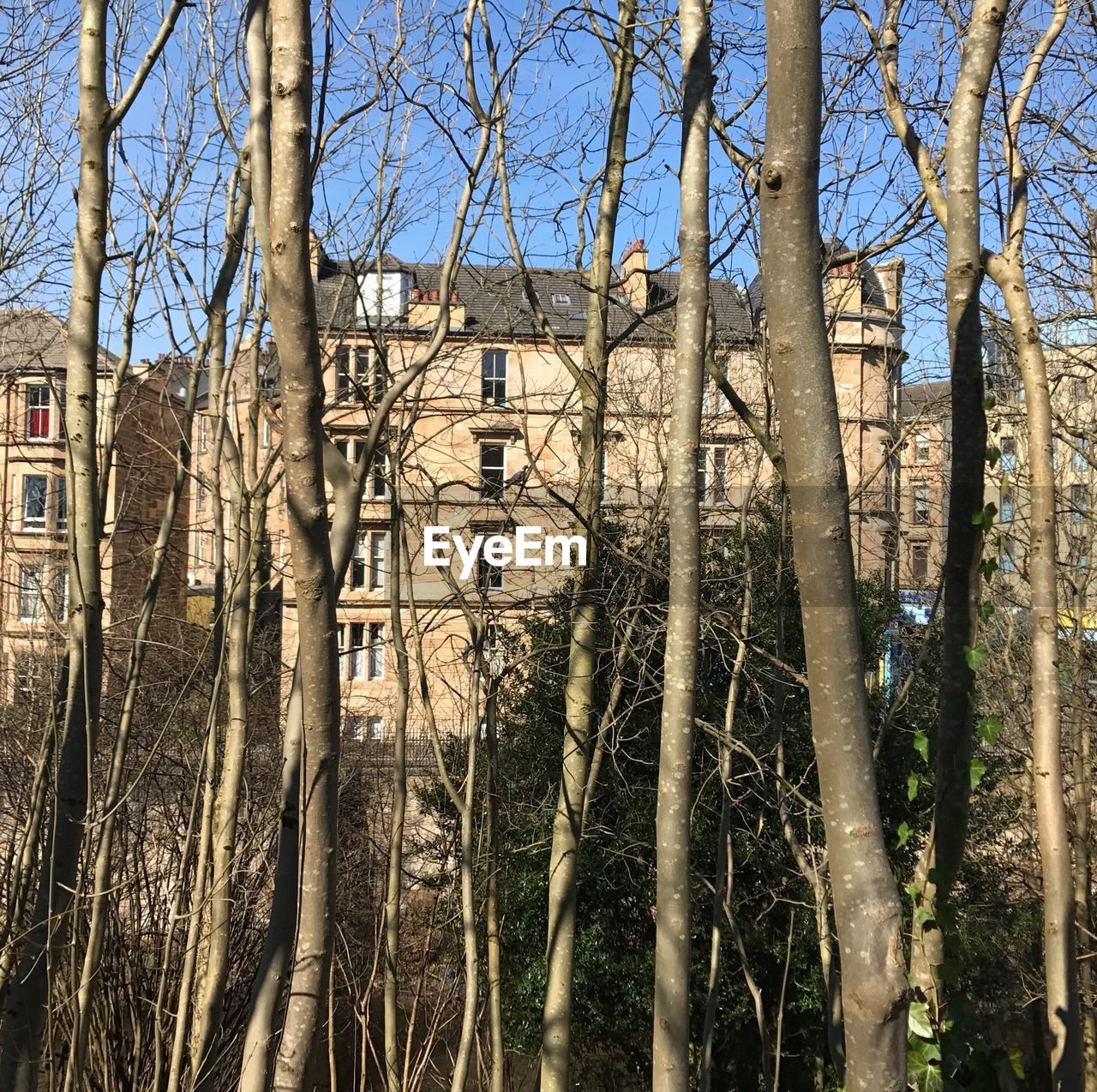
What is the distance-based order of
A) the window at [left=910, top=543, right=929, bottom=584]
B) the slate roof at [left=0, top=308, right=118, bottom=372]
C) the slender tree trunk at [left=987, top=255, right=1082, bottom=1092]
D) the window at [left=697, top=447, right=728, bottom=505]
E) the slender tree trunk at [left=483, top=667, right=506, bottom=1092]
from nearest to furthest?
the slender tree trunk at [left=987, top=255, right=1082, bottom=1092], the slender tree trunk at [left=483, top=667, right=506, bottom=1092], the slate roof at [left=0, top=308, right=118, bottom=372], the window at [left=910, top=543, right=929, bottom=584], the window at [left=697, top=447, right=728, bottom=505]

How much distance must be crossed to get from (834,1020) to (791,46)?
453 centimetres

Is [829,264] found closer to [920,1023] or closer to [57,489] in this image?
[920,1023]

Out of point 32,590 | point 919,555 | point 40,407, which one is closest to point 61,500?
point 32,590

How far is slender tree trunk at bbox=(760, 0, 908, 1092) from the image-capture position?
1.79 m

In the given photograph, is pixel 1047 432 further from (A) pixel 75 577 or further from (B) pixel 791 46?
(A) pixel 75 577

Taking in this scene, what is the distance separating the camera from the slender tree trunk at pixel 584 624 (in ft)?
17.1

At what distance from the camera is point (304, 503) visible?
2229 millimetres

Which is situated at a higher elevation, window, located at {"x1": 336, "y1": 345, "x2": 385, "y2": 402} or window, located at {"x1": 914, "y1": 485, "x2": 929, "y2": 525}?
window, located at {"x1": 336, "y1": 345, "x2": 385, "y2": 402}

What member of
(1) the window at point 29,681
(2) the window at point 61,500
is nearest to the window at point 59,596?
(2) the window at point 61,500

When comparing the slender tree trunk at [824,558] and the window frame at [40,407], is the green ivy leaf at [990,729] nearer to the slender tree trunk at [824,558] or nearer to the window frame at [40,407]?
the slender tree trunk at [824,558]

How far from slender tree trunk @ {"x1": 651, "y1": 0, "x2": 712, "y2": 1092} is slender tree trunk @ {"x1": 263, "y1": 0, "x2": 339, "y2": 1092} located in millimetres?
1288

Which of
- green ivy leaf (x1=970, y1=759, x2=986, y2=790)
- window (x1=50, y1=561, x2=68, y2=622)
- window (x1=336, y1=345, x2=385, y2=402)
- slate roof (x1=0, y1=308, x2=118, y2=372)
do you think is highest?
slate roof (x1=0, y1=308, x2=118, y2=372)

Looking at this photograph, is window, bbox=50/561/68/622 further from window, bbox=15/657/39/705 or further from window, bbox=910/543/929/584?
window, bbox=910/543/929/584

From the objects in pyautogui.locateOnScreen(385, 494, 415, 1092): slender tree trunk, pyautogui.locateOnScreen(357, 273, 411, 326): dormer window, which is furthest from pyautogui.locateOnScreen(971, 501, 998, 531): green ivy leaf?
pyautogui.locateOnScreen(357, 273, 411, 326): dormer window
